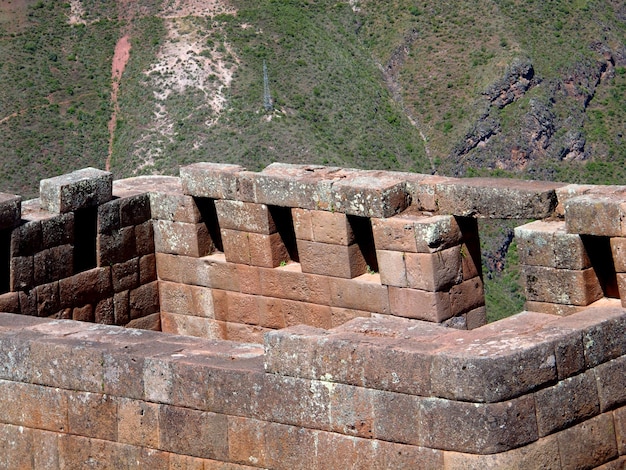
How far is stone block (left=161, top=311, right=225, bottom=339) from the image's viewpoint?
16.0 meters

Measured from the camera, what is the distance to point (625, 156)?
2689 inches

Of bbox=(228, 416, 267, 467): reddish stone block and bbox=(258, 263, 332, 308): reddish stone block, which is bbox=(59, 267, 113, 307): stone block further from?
bbox=(228, 416, 267, 467): reddish stone block

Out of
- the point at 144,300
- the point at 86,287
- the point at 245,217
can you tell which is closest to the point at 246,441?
the point at 245,217

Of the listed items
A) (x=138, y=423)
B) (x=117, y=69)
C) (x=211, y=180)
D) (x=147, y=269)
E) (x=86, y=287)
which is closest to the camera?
(x=138, y=423)

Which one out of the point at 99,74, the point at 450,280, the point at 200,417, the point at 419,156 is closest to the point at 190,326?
the point at 450,280

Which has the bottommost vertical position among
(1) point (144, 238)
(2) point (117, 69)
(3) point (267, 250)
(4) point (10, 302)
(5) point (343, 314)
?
(2) point (117, 69)

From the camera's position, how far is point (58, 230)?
15.0m

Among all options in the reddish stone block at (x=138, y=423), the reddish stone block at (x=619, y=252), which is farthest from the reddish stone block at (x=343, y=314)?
the reddish stone block at (x=138, y=423)

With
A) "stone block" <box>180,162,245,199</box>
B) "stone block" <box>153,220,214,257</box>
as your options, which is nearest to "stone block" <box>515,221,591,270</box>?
"stone block" <box>180,162,245,199</box>

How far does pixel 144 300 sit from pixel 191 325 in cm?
62

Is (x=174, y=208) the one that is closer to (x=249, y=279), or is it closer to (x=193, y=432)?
(x=249, y=279)

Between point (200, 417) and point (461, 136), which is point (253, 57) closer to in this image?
point (461, 136)

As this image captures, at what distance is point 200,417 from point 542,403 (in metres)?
2.78

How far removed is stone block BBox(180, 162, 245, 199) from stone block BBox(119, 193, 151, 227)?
0.54m
